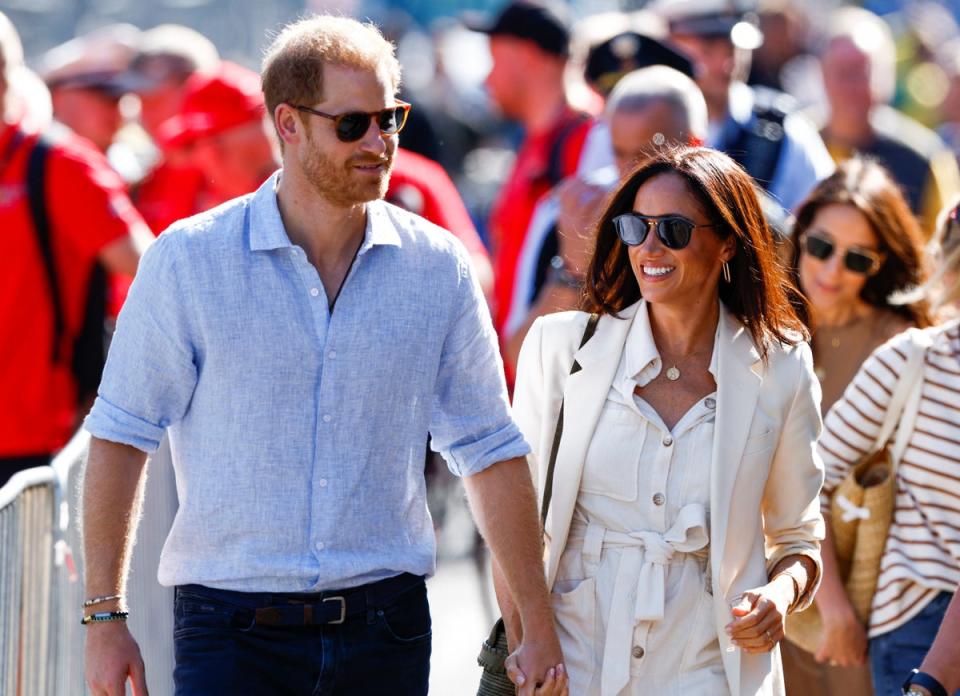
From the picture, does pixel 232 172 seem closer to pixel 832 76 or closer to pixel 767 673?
pixel 832 76

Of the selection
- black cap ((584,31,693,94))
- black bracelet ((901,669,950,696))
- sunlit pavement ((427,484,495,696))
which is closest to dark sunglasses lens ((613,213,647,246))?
black bracelet ((901,669,950,696))

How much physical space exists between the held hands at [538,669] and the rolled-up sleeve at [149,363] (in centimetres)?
99

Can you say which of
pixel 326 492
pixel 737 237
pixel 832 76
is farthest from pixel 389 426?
pixel 832 76

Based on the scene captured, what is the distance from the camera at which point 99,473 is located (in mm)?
4152

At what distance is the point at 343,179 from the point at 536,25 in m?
4.89

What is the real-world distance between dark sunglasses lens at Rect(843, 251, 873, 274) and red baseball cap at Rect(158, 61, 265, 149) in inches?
117

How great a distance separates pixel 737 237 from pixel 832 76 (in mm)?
Answer: 5576

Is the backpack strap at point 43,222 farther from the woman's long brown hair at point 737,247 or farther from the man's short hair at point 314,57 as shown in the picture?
the woman's long brown hair at point 737,247

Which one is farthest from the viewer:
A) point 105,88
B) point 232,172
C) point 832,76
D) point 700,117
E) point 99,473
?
point 105,88

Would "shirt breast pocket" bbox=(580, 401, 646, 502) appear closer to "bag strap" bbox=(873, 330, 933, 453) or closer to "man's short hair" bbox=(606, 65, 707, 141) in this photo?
"bag strap" bbox=(873, 330, 933, 453)

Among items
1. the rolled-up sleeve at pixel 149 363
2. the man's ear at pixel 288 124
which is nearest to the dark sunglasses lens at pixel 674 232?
the man's ear at pixel 288 124

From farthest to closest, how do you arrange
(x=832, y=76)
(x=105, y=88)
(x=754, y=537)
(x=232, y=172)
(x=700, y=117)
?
(x=105, y=88), (x=832, y=76), (x=232, y=172), (x=700, y=117), (x=754, y=537)

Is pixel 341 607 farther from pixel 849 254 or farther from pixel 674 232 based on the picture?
pixel 849 254

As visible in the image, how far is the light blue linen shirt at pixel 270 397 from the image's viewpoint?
415 centimetres
